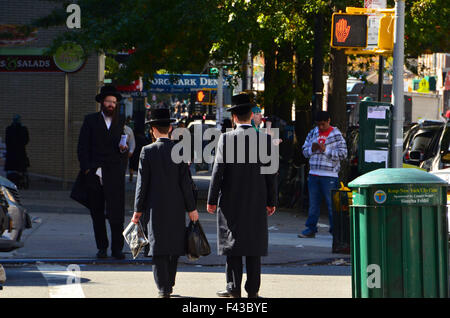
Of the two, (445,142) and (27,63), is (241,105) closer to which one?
(445,142)

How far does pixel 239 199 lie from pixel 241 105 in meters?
0.87

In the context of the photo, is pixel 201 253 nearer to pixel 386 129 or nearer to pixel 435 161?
pixel 386 129

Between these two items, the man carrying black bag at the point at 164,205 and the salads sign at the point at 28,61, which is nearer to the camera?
the man carrying black bag at the point at 164,205

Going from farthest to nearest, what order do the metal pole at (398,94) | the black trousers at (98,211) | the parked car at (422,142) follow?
the parked car at (422,142) < the black trousers at (98,211) < the metal pole at (398,94)

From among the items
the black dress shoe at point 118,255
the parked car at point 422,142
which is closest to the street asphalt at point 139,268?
the black dress shoe at point 118,255

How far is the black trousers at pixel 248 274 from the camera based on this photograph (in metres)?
8.03

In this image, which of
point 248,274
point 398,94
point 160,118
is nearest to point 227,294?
point 248,274

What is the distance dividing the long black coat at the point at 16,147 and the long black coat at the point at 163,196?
12.5 metres

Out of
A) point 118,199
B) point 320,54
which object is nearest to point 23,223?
point 118,199

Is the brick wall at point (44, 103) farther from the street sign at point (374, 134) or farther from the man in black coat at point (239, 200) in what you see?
the man in black coat at point (239, 200)

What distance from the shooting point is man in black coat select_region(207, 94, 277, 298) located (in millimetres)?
8086

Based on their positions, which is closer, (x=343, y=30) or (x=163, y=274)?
(x=163, y=274)

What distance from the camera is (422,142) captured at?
62.5ft
